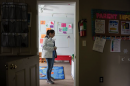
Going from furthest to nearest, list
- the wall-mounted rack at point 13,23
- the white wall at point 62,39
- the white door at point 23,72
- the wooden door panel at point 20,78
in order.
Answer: the white wall at point 62,39, the wall-mounted rack at point 13,23, the wooden door panel at point 20,78, the white door at point 23,72

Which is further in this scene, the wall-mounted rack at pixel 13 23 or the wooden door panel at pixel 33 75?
the wall-mounted rack at pixel 13 23

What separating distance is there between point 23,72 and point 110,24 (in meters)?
1.87

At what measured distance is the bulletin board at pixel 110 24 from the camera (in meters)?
1.87

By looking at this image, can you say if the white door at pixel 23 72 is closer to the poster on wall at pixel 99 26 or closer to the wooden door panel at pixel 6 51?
the wooden door panel at pixel 6 51

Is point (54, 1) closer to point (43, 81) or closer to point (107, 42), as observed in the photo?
point (107, 42)

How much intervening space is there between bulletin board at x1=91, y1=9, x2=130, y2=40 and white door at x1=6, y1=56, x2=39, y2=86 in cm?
132

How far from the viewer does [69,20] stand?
4906 millimetres

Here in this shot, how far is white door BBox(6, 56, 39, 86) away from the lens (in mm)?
1234

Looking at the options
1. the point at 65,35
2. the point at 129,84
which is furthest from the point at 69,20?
the point at 129,84

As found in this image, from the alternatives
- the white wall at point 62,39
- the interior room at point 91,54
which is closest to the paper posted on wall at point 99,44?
the interior room at point 91,54

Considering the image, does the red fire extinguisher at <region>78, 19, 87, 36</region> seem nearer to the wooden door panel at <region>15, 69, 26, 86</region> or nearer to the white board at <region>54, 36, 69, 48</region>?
the wooden door panel at <region>15, 69, 26, 86</region>

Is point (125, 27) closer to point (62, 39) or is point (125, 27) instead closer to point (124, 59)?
point (124, 59)

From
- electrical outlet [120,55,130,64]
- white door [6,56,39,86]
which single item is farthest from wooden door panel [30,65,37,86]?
electrical outlet [120,55,130,64]

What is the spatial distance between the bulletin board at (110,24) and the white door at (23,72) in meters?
1.32
